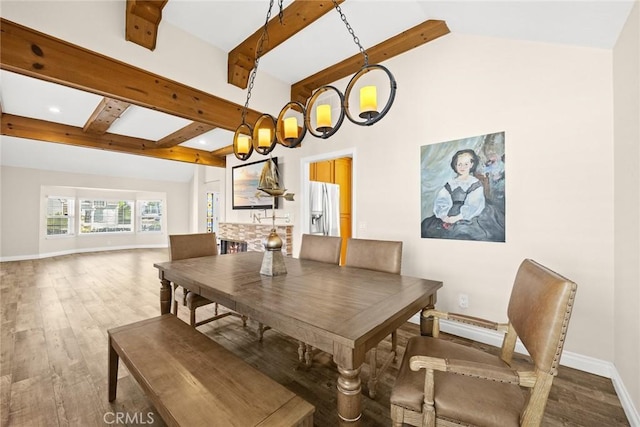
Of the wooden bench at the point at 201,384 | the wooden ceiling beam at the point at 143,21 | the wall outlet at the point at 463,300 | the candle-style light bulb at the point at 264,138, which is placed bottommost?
the wall outlet at the point at 463,300

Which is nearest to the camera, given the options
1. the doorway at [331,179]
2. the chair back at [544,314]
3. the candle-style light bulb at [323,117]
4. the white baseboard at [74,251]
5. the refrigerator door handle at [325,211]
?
the chair back at [544,314]

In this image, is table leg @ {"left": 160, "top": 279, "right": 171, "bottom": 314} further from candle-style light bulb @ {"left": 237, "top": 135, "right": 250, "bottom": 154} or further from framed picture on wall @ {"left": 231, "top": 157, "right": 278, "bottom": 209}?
framed picture on wall @ {"left": 231, "top": 157, "right": 278, "bottom": 209}

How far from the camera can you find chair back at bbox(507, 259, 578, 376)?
890 millimetres

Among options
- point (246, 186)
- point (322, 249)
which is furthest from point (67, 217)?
point (322, 249)

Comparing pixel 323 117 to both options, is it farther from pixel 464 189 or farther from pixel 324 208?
pixel 324 208

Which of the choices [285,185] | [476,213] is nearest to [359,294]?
[476,213]

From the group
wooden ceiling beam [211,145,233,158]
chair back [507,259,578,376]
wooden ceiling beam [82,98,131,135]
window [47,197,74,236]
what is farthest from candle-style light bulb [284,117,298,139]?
window [47,197,74,236]

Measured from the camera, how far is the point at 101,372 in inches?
77.0

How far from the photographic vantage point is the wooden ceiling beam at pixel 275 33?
88.5 inches

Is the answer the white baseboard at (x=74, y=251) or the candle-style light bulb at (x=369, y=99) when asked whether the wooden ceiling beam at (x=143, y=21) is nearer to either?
the candle-style light bulb at (x=369, y=99)

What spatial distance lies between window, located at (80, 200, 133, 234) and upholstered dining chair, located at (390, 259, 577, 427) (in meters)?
10.4

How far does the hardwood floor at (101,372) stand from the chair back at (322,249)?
82 centimetres

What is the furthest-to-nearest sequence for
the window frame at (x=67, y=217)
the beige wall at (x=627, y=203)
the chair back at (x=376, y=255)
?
the window frame at (x=67, y=217), the chair back at (x=376, y=255), the beige wall at (x=627, y=203)

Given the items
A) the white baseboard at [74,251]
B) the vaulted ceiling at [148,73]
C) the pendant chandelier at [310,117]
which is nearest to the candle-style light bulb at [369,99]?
the pendant chandelier at [310,117]
